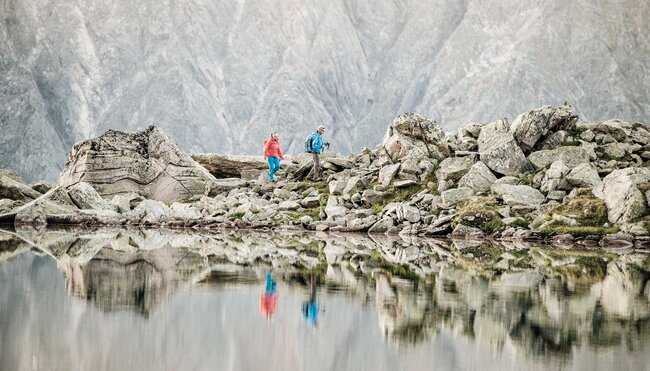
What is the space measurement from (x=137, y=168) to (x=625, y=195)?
26.4m

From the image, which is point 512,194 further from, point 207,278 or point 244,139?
point 244,139

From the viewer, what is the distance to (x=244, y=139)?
13462 centimetres

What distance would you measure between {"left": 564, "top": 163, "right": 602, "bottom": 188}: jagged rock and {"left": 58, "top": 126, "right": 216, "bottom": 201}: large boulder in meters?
20.0

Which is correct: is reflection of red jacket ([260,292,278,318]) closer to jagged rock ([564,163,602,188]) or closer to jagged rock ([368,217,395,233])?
jagged rock ([368,217,395,233])

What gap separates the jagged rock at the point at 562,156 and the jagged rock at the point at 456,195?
3.78 meters

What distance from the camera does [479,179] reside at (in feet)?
126

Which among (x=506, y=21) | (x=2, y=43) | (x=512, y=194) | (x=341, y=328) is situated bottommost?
(x=341, y=328)

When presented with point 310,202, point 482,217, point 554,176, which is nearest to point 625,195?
point 554,176

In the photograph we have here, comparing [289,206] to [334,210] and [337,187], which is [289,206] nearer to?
[337,187]

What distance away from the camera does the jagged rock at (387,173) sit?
41125mm

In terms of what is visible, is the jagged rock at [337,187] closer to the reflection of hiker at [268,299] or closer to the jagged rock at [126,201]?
the jagged rock at [126,201]

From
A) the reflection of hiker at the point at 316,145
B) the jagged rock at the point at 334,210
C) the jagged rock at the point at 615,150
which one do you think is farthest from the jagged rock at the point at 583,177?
the reflection of hiker at the point at 316,145

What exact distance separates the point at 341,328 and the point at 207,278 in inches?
236

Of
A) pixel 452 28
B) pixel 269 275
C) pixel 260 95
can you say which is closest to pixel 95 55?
pixel 260 95
